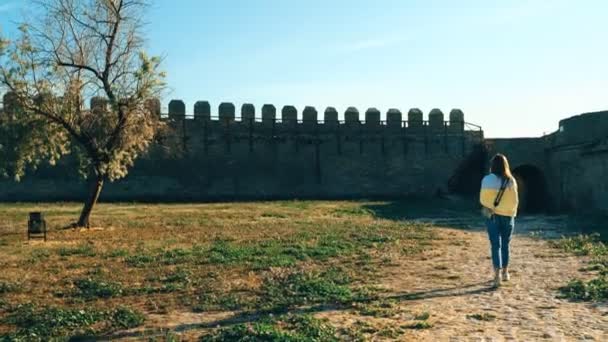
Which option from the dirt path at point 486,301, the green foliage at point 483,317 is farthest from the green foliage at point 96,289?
the green foliage at point 483,317

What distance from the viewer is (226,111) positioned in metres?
28.0

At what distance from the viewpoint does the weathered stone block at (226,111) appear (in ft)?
91.8

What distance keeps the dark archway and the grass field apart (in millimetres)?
12497

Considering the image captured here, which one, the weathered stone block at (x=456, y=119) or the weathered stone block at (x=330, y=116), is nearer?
the weathered stone block at (x=330, y=116)

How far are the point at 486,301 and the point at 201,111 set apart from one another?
2238cm

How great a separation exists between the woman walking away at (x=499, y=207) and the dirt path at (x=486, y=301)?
0.43 meters

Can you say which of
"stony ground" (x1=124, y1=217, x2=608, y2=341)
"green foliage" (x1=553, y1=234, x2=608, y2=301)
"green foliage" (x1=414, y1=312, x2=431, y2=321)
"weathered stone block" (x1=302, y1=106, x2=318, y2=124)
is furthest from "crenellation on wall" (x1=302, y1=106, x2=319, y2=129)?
"green foliage" (x1=414, y1=312, x2=431, y2=321)

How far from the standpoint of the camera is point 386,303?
6648mm

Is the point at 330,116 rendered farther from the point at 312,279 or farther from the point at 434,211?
the point at 312,279

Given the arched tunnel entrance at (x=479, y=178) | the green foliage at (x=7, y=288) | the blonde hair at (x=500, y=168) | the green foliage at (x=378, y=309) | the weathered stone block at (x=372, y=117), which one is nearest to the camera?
the green foliage at (x=378, y=309)

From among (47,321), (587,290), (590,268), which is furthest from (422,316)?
(590,268)

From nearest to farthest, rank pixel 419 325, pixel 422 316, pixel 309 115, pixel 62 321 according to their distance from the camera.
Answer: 1. pixel 419 325
2. pixel 62 321
3. pixel 422 316
4. pixel 309 115

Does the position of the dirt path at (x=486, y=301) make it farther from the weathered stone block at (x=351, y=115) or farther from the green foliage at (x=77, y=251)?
the weathered stone block at (x=351, y=115)

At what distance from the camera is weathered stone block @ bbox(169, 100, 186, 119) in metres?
27.3
